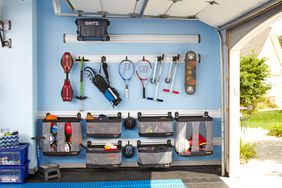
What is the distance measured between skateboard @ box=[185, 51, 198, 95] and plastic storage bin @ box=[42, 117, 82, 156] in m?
1.80

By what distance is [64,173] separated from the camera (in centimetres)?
486

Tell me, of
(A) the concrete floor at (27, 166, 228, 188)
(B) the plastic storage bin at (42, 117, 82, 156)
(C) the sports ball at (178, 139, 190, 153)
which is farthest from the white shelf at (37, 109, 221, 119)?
(A) the concrete floor at (27, 166, 228, 188)

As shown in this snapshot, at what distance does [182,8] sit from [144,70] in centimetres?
119

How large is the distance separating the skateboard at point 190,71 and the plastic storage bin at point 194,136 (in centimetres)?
49

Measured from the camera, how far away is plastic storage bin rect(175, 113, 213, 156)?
191 inches

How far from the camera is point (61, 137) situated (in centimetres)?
478

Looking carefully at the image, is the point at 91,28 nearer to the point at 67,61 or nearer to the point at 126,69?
the point at 67,61

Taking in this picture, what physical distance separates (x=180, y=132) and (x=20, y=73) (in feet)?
8.39

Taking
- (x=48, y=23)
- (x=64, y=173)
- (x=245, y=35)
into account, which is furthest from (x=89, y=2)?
(x=64, y=173)

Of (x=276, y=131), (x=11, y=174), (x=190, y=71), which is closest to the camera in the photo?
(x=11, y=174)

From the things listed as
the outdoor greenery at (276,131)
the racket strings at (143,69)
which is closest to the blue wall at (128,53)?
the racket strings at (143,69)

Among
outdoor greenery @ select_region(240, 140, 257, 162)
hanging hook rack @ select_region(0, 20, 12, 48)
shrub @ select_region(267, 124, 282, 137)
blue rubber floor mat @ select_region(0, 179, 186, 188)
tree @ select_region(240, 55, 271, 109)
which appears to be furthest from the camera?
tree @ select_region(240, 55, 271, 109)

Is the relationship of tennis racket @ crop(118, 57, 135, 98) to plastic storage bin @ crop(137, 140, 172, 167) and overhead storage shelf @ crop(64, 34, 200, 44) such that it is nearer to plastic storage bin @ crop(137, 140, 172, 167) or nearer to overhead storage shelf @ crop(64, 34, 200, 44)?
overhead storage shelf @ crop(64, 34, 200, 44)

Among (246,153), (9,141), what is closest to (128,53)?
(9,141)
